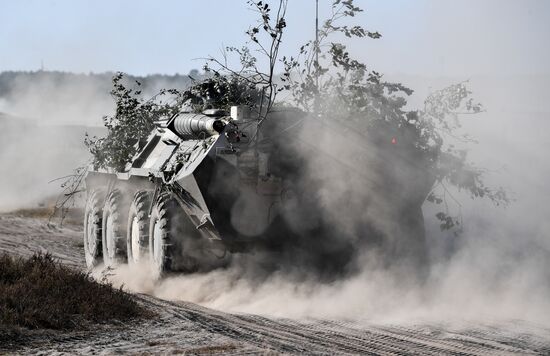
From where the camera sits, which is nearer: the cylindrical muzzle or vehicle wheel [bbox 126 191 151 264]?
the cylindrical muzzle

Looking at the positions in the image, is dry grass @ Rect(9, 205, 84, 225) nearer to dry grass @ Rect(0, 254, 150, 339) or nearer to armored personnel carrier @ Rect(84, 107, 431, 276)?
armored personnel carrier @ Rect(84, 107, 431, 276)

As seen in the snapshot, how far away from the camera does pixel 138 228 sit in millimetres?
15586

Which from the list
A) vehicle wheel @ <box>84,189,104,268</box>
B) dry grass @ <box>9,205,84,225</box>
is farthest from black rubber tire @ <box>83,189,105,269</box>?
dry grass @ <box>9,205,84,225</box>

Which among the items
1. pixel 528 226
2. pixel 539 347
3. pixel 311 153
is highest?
pixel 311 153

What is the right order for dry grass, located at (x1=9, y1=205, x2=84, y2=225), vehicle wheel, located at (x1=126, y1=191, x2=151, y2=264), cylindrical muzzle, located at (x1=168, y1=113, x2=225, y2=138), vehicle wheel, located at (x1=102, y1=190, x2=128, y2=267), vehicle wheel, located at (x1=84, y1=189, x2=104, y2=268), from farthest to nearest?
1. dry grass, located at (x1=9, y1=205, x2=84, y2=225)
2. vehicle wheel, located at (x1=84, y1=189, x2=104, y2=268)
3. vehicle wheel, located at (x1=102, y1=190, x2=128, y2=267)
4. vehicle wheel, located at (x1=126, y1=191, x2=151, y2=264)
5. cylindrical muzzle, located at (x1=168, y1=113, x2=225, y2=138)

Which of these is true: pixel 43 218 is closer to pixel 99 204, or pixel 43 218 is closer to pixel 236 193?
pixel 99 204

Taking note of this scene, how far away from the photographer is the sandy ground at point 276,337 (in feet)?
29.8

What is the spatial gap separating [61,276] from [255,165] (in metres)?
2.86

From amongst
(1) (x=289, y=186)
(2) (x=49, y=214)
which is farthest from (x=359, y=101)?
(2) (x=49, y=214)

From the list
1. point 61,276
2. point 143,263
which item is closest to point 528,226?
point 143,263

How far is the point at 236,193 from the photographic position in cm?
1312

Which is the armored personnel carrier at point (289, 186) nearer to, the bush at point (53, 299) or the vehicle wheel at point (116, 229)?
the bush at point (53, 299)

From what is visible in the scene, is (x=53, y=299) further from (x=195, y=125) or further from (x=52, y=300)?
(x=195, y=125)

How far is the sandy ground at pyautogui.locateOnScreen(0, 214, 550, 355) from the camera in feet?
29.8
